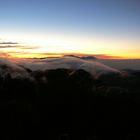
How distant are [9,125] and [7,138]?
4.69 m

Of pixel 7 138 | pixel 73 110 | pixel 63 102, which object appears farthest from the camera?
pixel 63 102

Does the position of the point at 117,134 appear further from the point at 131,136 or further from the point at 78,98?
the point at 78,98

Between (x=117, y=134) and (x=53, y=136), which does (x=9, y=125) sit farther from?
(x=117, y=134)

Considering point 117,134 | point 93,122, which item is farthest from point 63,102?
point 117,134

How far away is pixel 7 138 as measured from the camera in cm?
5091

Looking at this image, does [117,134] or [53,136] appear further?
[117,134]

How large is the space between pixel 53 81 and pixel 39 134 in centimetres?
4995

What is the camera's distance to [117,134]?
62562 millimetres

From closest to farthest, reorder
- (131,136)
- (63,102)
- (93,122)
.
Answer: (131,136), (93,122), (63,102)

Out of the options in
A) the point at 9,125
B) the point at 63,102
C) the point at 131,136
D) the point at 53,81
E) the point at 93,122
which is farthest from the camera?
the point at 53,81

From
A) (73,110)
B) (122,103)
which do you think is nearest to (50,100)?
(73,110)

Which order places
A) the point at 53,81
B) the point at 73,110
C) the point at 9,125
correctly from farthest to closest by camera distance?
the point at 53,81
the point at 73,110
the point at 9,125

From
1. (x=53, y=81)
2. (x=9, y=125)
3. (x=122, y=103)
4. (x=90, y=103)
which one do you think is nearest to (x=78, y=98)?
(x=90, y=103)

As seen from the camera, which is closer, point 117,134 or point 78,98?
point 117,134
